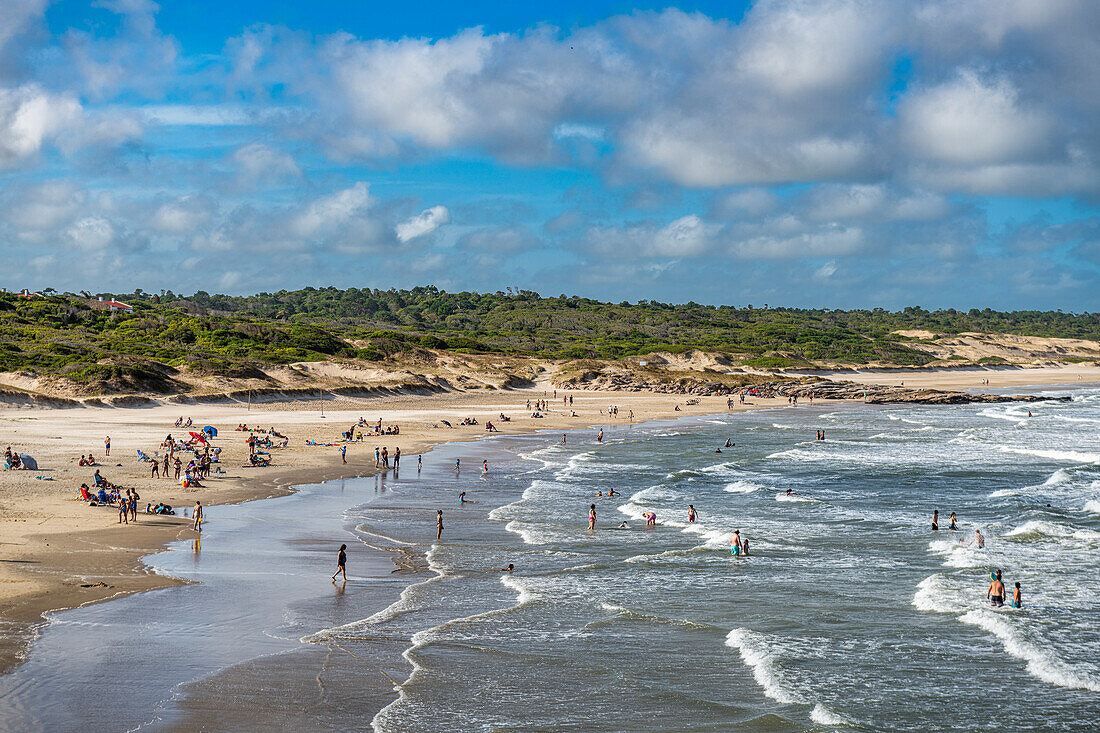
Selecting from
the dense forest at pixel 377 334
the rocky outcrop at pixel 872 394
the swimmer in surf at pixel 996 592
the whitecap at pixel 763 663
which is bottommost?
the whitecap at pixel 763 663

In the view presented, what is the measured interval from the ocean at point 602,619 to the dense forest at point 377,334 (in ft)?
142

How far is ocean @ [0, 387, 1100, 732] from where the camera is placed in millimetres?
14148

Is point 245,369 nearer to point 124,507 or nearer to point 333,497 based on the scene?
point 333,497

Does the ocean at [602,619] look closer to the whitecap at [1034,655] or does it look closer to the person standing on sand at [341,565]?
the whitecap at [1034,655]

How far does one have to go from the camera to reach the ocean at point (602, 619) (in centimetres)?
1415

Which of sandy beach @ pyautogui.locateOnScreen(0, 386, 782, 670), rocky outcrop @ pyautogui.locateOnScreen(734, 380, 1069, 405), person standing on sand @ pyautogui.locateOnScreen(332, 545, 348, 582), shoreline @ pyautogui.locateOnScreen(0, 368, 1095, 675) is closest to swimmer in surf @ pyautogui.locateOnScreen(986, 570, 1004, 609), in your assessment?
person standing on sand @ pyautogui.locateOnScreen(332, 545, 348, 582)

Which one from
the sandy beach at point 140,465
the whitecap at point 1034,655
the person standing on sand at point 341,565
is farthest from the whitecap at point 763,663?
the sandy beach at point 140,465

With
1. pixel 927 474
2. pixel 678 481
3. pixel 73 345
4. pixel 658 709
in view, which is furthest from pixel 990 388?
pixel 658 709

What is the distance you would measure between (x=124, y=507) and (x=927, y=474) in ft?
111

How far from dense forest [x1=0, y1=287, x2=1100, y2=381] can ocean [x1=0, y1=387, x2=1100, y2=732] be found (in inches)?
1705

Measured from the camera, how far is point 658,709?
14352 mm

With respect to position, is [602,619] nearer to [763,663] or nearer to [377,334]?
[763,663]

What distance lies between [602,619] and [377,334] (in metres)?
86.8

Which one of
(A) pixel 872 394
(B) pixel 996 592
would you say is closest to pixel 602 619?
(B) pixel 996 592
